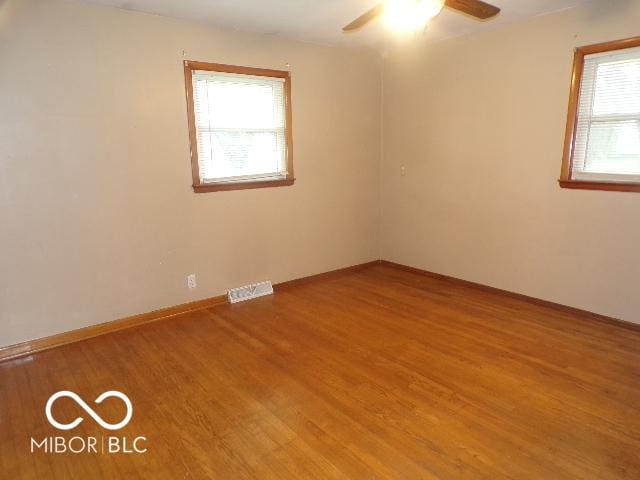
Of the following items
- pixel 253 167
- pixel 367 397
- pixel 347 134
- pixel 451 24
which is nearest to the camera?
pixel 367 397

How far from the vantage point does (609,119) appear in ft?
9.96

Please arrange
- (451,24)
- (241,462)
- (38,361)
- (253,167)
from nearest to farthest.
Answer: (241,462)
(38,361)
(451,24)
(253,167)

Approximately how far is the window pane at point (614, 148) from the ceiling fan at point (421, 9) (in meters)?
1.36

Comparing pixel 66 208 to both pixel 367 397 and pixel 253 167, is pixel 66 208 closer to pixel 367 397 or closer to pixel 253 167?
pixel 253 167

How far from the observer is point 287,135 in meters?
3.95

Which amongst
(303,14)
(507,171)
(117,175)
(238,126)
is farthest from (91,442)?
(507,171)

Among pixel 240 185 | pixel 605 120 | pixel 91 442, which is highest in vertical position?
Answer: pixel 605 120

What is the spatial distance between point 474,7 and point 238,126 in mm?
2086

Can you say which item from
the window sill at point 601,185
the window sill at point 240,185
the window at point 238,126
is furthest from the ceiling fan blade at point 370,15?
the window sill at point 601,185

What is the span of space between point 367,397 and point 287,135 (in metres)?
2.60

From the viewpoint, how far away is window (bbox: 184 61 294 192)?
3.41 meters

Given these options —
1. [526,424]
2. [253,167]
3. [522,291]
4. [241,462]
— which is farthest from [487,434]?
[253,167]

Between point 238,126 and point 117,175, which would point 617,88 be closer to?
point 238,126

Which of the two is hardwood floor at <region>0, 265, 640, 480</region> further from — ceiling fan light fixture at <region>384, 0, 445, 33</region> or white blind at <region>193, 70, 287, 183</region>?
ceiling fan light fixture at <region>384, 0, 445, 33</region>
